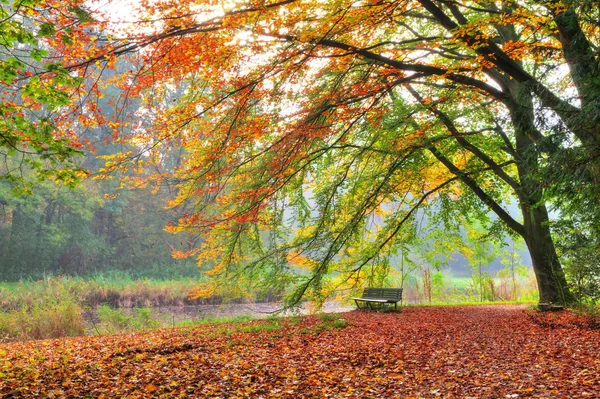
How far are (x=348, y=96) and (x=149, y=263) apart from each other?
2479cm

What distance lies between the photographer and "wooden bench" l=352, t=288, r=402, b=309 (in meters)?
11.1

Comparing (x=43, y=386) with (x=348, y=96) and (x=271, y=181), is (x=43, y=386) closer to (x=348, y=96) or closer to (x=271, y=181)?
(x=271, y=181)

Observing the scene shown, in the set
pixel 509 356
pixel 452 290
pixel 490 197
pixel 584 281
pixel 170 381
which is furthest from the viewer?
pixel 452 290

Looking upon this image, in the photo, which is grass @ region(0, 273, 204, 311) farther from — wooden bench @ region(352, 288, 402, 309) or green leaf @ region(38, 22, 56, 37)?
green leaf @ region(38, 22, 56, 37)

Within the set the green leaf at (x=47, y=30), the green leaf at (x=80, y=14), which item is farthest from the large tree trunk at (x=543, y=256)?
the green leaf at (x=47, y=30)

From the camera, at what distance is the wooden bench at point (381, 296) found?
1111cm

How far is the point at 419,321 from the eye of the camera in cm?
905

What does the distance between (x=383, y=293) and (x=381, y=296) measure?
113 millimetres

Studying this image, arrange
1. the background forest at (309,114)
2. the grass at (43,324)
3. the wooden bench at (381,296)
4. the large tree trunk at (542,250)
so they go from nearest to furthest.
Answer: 1. the background forest at (309,114)
2. the grass at (43,324)
3. the large tree trunk at (542,250)
4. the wooden bench at (381,296)

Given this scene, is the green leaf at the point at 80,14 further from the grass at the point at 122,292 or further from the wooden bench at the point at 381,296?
the grass at the point at 122,292

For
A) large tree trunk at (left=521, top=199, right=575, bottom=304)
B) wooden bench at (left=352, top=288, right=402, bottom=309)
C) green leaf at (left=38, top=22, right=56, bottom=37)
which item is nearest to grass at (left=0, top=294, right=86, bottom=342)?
wooden bench at (left=352, top=288, right=402, bottom=309)

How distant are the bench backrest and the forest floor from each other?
3.54 metres

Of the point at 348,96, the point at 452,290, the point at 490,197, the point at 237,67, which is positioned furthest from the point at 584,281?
the point at 452,290

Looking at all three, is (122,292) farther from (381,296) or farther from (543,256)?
(543,256)
